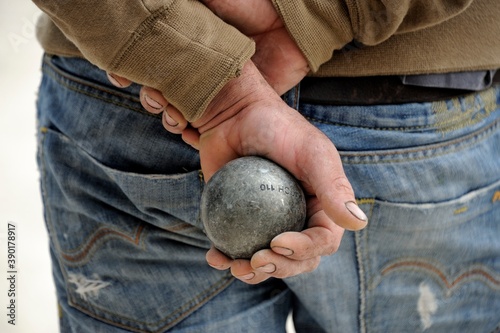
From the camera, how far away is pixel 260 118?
103 centimetres

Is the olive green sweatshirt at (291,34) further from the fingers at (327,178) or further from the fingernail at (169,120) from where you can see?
the fingers at (327,178)

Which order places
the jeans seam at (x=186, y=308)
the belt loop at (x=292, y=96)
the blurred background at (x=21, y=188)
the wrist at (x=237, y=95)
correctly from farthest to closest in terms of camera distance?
the blurred background at (x=21, y=188)
the jeans seam at (x=186, y=308)
the belt loop at (x=292, y=96)
the wrist at (x=237, y=95)

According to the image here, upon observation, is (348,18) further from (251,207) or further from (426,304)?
(426,304)

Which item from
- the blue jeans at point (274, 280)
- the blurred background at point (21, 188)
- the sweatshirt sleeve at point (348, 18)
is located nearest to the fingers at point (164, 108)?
the blue jeans at point (274, 280)

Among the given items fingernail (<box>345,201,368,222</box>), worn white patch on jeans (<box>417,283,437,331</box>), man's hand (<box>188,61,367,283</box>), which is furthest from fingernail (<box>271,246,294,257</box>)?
worn white patch on jeans (<box>417,283,437,331</box>)

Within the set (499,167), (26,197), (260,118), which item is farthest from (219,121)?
(26,197)

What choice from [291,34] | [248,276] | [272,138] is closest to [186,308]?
[248,276]

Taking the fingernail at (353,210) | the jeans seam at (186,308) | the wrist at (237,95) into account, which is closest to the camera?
the fingernail at (353,210)

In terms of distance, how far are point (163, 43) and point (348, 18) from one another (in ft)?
1.07

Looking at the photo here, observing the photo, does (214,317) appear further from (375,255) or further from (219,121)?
(219,121)

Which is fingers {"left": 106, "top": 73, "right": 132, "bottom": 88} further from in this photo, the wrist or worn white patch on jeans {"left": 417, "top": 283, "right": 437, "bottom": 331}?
worn white patch on jeans {"left": 417, "top": 283, "right": 437, "bottom": 331}

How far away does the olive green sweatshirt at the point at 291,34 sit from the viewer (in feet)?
3.26

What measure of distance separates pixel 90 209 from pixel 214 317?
340 millimetres

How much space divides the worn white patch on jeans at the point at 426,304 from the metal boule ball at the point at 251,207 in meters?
0.48
